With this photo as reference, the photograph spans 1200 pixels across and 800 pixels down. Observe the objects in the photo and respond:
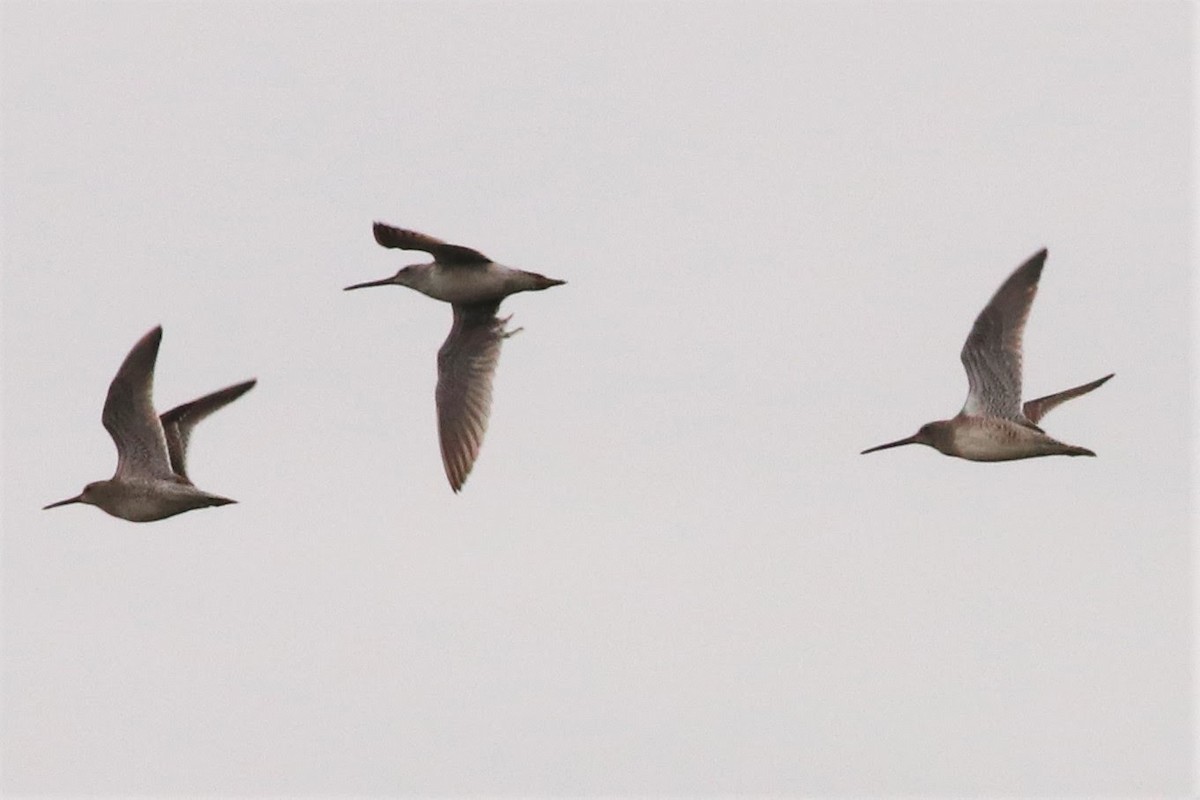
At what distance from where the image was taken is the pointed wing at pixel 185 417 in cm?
2169

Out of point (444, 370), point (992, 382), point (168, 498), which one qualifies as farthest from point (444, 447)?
point (992, 382)

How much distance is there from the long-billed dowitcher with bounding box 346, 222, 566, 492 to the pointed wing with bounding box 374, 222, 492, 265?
0.01m

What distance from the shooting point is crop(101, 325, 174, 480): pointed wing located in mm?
20125

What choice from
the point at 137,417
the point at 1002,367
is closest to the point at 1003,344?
the point at 1002,367

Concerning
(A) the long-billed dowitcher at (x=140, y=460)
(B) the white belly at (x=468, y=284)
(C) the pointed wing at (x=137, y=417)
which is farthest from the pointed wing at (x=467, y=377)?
(C) the pointed wing at (x=137, y=417)

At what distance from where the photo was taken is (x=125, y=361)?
20125 millimetres

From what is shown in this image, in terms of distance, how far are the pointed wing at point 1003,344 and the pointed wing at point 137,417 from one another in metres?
5.64

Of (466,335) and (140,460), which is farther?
(466,335)

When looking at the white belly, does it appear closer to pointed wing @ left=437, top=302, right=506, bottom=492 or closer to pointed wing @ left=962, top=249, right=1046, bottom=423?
pointed wing @ left=437, top=302, right=506, bottom=492

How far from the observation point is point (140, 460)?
20672 millimetres

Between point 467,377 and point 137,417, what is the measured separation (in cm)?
312

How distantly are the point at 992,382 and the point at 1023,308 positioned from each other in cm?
56

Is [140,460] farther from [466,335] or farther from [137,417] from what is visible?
[466,335]

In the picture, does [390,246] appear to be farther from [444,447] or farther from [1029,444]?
[1029,444]
